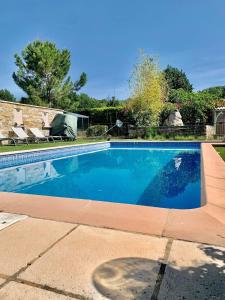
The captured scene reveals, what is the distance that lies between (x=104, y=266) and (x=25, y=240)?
2.67 ft

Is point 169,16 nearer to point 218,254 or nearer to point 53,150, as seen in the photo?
point 53,150

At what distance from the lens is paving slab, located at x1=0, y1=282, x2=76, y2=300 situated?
1.48m

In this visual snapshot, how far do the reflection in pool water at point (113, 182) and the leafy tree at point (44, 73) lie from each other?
58.1ft

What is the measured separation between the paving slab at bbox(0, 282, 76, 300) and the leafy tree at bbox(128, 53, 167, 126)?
60.4 feet

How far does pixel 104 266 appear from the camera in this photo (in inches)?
71.1

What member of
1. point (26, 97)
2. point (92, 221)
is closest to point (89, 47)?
point (26, 97)

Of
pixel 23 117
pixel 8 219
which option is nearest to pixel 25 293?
pixel 8 219

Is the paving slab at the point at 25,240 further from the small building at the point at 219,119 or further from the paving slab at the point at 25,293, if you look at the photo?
the small building at the point at 219,119

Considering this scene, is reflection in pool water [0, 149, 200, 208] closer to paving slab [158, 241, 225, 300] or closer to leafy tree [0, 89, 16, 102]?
paving slab [158, 241, 225, 300]

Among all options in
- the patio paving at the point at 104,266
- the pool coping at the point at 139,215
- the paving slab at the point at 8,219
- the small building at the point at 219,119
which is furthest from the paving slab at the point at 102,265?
the small building at the point at 219,119

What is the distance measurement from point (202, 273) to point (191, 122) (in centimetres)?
1857

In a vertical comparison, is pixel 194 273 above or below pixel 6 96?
below

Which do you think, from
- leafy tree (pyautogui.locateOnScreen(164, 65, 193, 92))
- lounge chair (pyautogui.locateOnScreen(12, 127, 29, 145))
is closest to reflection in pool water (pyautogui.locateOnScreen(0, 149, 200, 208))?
lounge chair (pyautogui.locateOnScreen(12, 127, 29, 145))

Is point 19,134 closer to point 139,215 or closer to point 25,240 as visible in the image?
point 139,215
